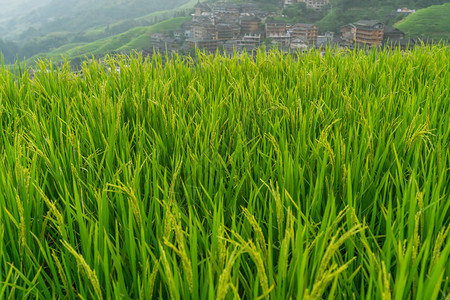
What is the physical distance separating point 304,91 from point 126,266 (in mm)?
1558

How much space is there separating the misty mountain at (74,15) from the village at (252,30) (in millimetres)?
57043

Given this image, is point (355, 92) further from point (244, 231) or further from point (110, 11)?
point (110, 11)

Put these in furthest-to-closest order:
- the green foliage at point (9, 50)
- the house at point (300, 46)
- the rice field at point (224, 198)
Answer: the green foliage at point (9, 50) < the house at point (300, 46) < the rice field at point (224, 198)

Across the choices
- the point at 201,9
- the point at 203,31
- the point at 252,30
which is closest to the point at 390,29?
the point at 252,30

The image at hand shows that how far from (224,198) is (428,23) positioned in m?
63.9

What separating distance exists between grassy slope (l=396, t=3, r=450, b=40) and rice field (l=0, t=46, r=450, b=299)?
56361 millimetres

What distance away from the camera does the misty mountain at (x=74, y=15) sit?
411ft

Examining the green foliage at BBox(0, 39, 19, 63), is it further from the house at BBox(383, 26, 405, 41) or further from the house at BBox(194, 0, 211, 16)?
the house at BBox(383, 26, 405, 41)

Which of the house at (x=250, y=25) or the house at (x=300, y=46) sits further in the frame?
the house at (x=250, y=25)

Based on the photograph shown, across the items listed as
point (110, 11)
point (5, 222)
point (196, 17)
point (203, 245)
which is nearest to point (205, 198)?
point (203, 245)

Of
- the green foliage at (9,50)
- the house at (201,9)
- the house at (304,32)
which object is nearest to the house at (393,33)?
the house at (304,32)

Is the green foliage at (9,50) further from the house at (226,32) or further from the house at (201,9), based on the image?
the house at (226,32)

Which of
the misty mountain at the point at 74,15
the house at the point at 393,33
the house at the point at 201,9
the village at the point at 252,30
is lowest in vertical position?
the house at the point at 393,33

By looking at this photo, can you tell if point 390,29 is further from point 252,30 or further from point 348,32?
point 252,30
